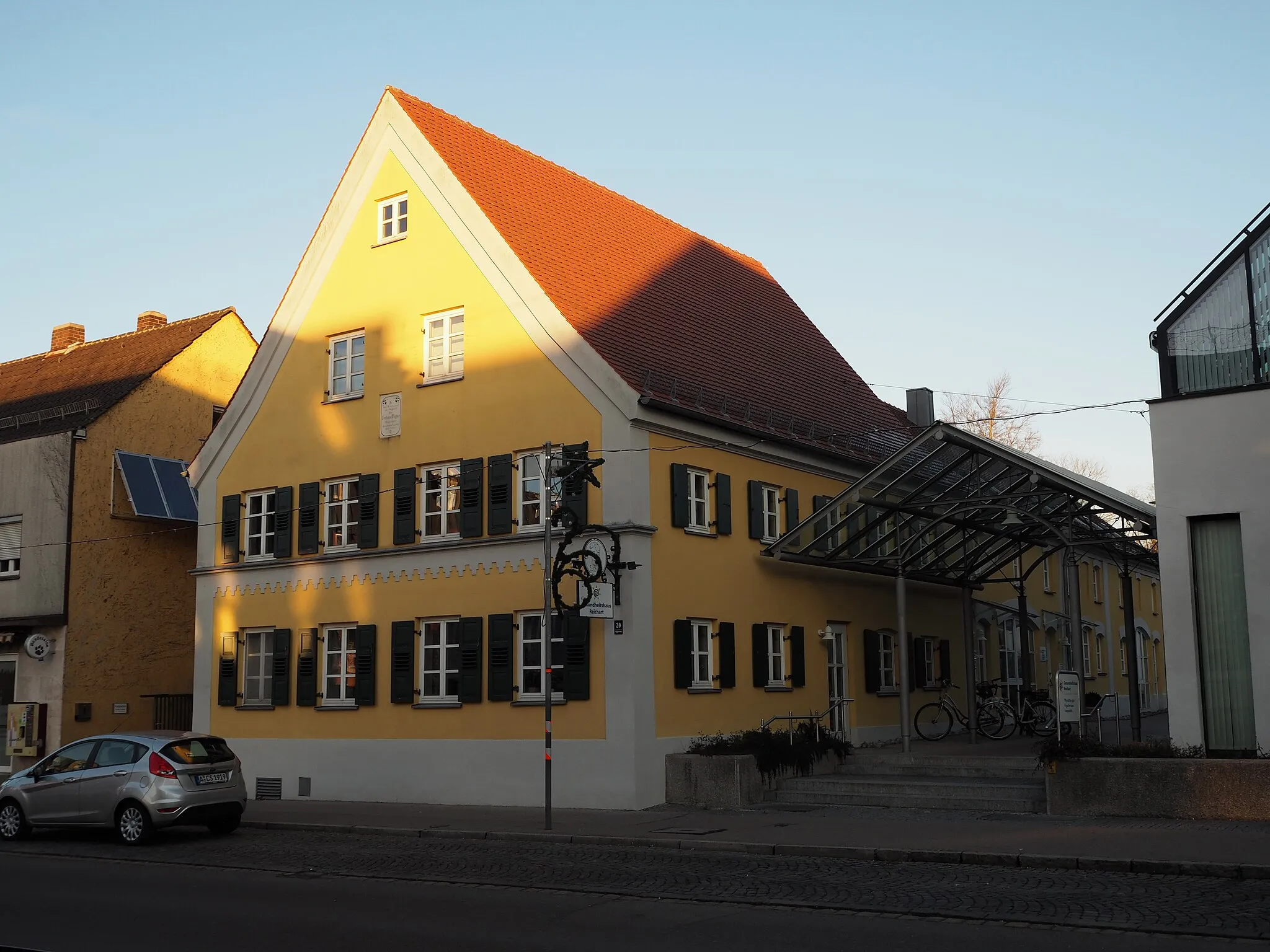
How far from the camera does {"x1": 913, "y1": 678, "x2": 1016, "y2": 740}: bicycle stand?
28359 mm

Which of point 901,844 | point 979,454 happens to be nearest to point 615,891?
point 901,844

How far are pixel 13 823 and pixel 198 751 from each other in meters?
3.08

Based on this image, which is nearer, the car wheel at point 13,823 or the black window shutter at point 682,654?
the car wheel at point 13,823

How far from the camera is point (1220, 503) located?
1784 cm

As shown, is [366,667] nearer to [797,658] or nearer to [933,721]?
[797,658]

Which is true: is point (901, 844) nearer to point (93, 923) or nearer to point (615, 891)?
point (615, 891)

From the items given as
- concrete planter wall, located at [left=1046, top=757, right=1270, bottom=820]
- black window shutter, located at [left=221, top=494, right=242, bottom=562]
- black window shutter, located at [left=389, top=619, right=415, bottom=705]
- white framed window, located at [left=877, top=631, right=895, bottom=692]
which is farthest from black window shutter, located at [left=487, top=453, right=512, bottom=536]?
concrete planter wall, located at [left=1046, top=757, right=1270, bottom=820]

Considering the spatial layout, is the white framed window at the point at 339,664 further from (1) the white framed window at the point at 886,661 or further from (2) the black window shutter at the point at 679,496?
(1) the white framed window at the point at 886,661

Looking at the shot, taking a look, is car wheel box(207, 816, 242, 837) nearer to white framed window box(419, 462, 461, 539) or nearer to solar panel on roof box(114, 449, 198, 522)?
white framed window box(419, 462, 461, 539)

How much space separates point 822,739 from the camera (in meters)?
23.1

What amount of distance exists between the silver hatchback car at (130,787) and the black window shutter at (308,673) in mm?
5574

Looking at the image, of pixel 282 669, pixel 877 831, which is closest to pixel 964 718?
pixel 877 831

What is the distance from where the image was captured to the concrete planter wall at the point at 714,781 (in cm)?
2061

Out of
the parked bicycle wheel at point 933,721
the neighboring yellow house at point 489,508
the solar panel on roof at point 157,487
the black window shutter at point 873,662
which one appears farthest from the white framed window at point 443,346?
the parked bicycle wheel at point 933,721
